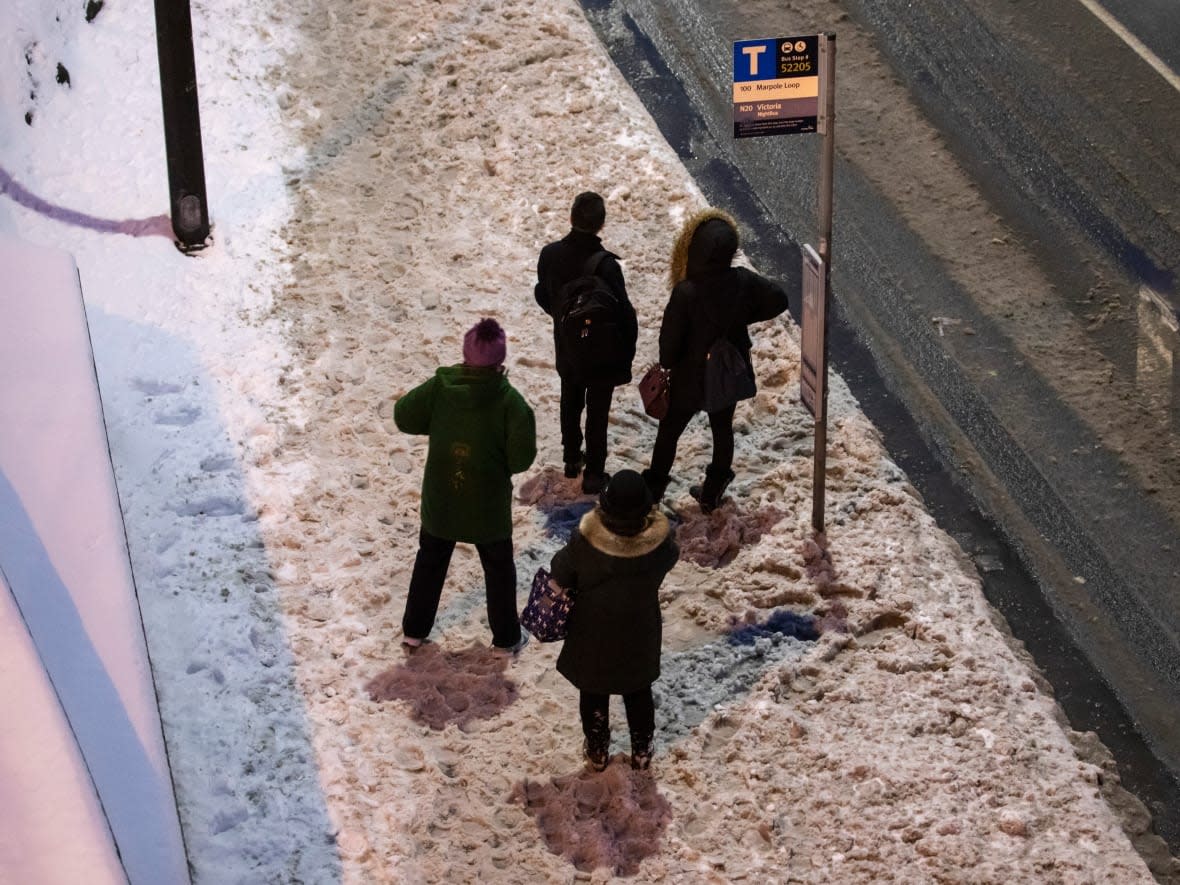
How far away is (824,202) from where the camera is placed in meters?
6.98

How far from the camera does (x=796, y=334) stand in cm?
891

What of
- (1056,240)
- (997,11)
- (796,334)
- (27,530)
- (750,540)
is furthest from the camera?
(997,11)

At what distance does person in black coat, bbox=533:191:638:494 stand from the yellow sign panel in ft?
2.76

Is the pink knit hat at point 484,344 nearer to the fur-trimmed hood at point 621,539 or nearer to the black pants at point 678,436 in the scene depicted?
the fur-trimmed hood at point 621,539

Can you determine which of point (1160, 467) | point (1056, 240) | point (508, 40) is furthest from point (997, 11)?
point (1160, 467)

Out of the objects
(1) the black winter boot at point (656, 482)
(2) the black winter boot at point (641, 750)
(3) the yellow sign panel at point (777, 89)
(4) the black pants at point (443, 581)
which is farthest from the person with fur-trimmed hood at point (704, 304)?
(2) the black winter boot at point (641, 750)

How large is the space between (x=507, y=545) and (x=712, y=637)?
1.10 m

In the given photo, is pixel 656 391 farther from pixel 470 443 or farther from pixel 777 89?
pixel 777 89

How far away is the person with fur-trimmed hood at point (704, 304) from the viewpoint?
704 centimetres

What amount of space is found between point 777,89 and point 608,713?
2874 millimetres

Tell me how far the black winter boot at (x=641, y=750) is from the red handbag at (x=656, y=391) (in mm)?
1743

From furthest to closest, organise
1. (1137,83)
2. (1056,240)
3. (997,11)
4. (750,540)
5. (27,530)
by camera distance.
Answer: (997,11) < (1137,83) < (1056,240) < (750,540) < (27,530)

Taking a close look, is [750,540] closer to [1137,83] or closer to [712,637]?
[712,637]

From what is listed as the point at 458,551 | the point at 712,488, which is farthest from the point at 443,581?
the point at 712,488
